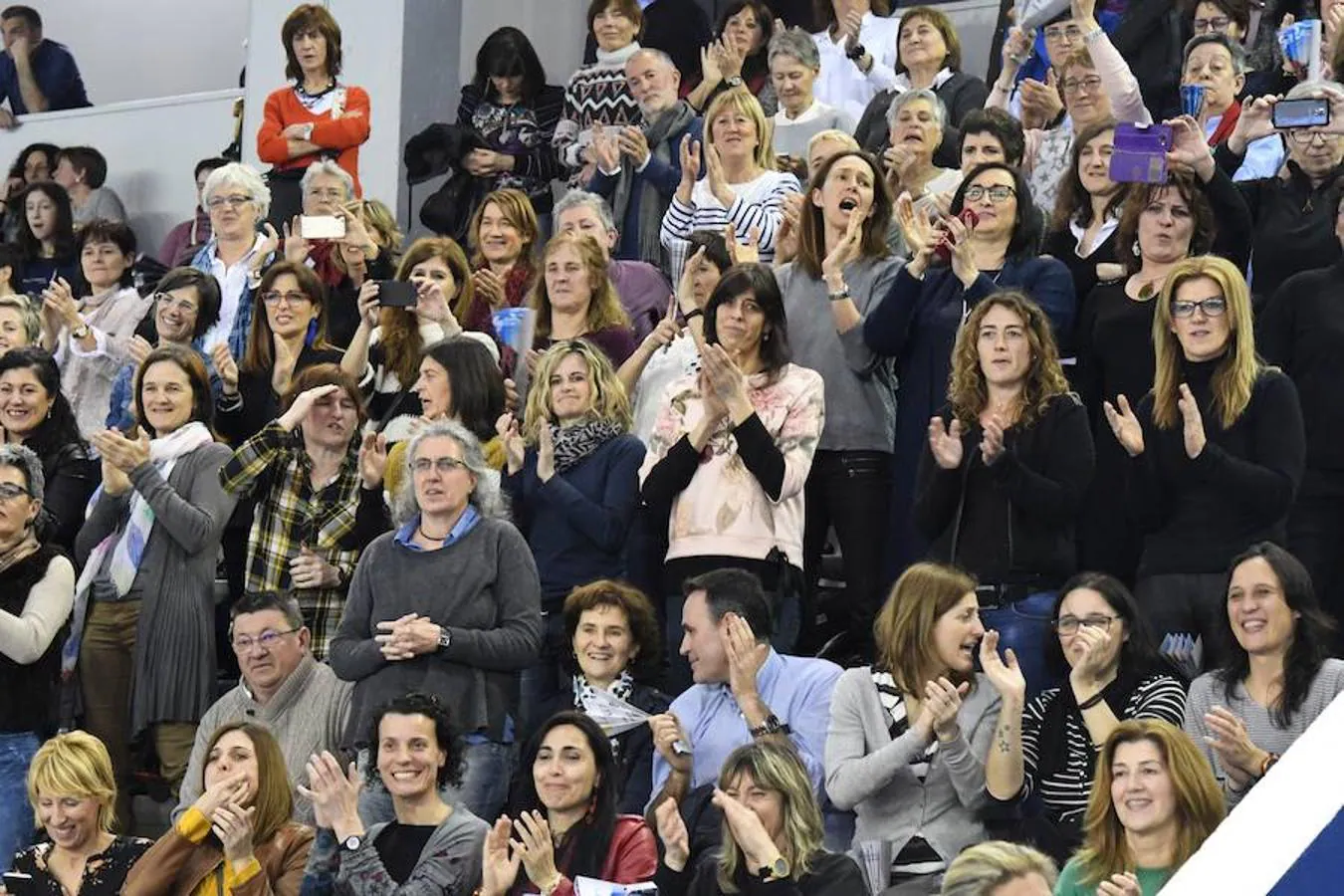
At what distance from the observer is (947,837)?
5.43m

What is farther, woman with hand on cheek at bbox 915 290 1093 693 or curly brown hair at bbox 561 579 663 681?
curly brown hair at bbox 561 579 663 681

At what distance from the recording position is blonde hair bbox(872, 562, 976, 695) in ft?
18.1

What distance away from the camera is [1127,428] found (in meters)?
5.79

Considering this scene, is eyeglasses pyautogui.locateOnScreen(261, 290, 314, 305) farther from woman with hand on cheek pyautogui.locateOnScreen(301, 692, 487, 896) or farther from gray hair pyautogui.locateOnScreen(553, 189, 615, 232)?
woman with hand on cheek pyautogui.locateOnScreen(301, 692, 487, 896)

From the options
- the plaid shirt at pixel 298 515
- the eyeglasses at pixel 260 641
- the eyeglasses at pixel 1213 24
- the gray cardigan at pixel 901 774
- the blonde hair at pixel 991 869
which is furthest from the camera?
the eyeglasses at pixel 1213 24

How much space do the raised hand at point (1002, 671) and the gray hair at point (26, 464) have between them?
3230 mm

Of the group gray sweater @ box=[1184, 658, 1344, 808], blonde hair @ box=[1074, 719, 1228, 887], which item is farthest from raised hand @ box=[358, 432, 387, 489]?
blonde hair @ box=[1074, 719, 1228, 887]

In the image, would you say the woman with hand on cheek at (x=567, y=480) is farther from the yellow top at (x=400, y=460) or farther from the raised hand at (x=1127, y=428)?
the raised hand at (x=1127, y=428)

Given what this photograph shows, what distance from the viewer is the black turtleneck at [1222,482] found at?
18.6 feet

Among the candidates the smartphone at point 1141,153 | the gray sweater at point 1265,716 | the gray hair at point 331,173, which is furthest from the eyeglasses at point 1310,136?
the gray hair at point 331,173

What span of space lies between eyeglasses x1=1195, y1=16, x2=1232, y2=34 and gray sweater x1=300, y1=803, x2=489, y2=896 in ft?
14.5

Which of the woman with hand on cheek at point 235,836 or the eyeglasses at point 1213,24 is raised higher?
the eyeglasses at point 1213,24

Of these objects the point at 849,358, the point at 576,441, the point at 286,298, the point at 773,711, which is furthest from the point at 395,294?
the point at 773,711

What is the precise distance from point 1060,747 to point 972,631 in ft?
1.15
